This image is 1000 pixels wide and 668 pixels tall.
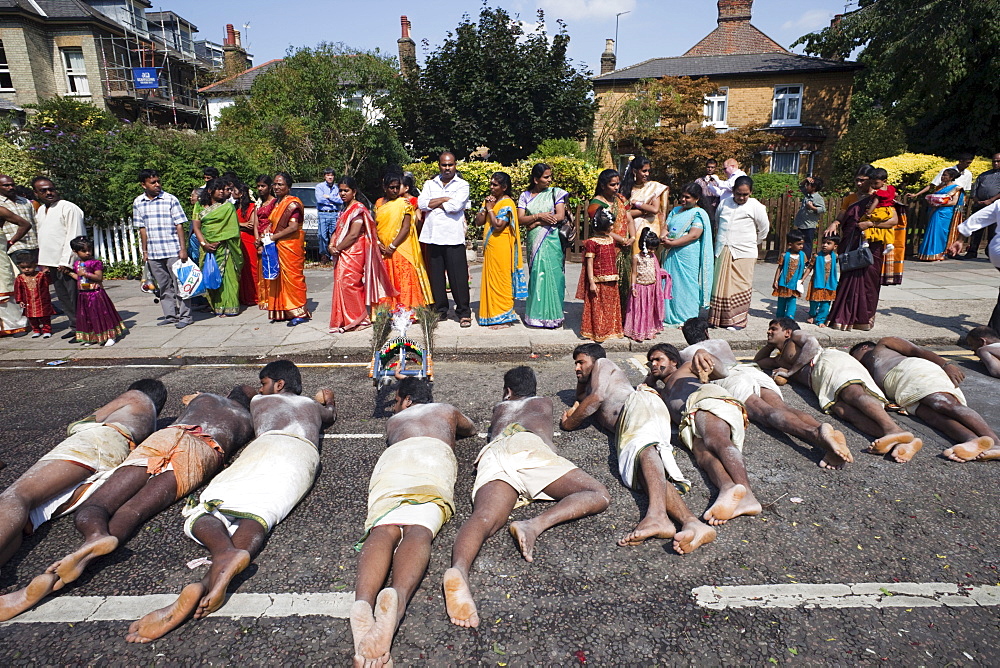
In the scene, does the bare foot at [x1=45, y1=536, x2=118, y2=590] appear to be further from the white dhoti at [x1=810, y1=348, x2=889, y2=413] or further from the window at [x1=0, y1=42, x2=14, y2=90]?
the window at [x1=0, y1=42, x2=14, y2=90]

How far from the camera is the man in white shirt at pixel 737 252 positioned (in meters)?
7.48

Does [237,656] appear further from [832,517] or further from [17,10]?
[17,10]

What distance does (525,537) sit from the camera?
312cm

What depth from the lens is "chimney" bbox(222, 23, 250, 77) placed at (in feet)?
117

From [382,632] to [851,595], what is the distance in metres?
2.13

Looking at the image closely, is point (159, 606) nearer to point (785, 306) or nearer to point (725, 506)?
point (725, 506)

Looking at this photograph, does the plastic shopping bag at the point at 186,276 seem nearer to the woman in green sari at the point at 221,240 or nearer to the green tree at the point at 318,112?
the woman in green sari at the point at 221,240

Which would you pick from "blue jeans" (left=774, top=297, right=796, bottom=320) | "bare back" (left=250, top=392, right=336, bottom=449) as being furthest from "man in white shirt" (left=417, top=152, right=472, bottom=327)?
"blue jeans" (left=774, top=297, right=796, bottom=320)

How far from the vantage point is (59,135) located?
38.6ft

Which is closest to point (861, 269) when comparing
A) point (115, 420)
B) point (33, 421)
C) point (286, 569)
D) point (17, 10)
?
point (286, 569)

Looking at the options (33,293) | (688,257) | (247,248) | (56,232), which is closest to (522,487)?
(688,257)

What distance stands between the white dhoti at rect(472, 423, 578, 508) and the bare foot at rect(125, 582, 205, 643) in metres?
1.44

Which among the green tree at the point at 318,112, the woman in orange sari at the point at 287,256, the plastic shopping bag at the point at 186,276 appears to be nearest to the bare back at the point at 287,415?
the woman in orange sari at the point at 287,256

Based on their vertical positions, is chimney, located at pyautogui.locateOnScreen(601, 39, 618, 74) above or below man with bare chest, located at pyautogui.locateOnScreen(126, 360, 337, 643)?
above
